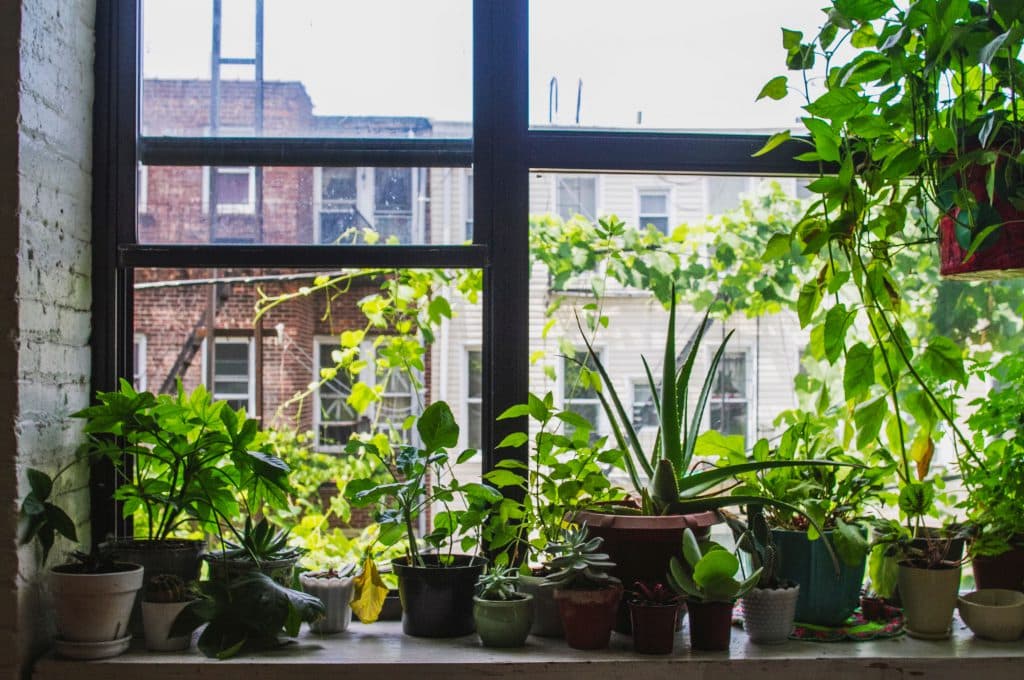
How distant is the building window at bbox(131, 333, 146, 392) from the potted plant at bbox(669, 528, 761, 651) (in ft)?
4.04

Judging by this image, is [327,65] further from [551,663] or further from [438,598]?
[551,663]

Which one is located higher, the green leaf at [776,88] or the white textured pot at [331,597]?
the green leaf at [776,88]

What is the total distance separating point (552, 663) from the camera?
168 cm

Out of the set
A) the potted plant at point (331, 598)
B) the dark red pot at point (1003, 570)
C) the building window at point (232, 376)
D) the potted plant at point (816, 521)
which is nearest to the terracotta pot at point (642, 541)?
the potted plant at point (816, 521)

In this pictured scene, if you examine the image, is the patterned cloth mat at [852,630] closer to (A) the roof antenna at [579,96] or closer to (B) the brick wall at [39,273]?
(A) the roof antenna at [579,96]

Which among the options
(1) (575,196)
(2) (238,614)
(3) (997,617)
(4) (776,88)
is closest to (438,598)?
(2) (238,614)

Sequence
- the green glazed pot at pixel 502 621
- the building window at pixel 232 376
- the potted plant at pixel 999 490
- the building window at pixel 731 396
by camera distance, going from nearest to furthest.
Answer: the green glazed pot at pixel 502 621
the potted plant at pixel 999 490
the building window at pixel 232 376
the building window at pixel 731 396

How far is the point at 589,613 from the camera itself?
5.65 feet

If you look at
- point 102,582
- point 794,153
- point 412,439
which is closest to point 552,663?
point 412,439

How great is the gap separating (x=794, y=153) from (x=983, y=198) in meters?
0.50

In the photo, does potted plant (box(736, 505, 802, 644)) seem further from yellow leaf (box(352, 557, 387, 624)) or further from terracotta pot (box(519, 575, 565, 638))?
yellow leaf (box(352, 557, 387, 624))

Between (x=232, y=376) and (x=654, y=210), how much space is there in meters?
1.06

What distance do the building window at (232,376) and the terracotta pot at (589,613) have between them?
0.84 meters

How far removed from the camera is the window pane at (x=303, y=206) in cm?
203
